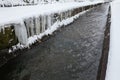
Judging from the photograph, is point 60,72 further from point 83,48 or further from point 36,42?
point 36,42

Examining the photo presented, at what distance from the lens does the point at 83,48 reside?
7016mm

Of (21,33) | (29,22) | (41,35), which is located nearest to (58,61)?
(21,33)

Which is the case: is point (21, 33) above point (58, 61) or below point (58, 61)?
above

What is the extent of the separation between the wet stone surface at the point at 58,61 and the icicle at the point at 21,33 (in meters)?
0.43

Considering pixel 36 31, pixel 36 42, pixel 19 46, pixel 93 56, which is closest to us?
pixel 93 56

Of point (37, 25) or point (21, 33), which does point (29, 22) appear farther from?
point (21, 33)

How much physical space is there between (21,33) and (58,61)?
1.76 metres

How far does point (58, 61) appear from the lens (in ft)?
19.6

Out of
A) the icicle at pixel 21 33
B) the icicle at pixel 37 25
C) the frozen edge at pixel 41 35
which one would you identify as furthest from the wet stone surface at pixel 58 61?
the icicle at pixel 37 25

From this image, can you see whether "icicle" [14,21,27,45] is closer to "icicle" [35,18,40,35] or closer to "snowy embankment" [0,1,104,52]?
"snowy embankment" [0,1,104,52]

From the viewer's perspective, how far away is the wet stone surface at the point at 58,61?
17.0 ft

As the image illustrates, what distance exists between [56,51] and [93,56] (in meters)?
1.32

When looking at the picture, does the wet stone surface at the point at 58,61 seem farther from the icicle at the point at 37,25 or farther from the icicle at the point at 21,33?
the icicle at the point at 37,25

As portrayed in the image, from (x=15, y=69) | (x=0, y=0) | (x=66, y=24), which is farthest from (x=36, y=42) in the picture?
(x=66, y=24)
